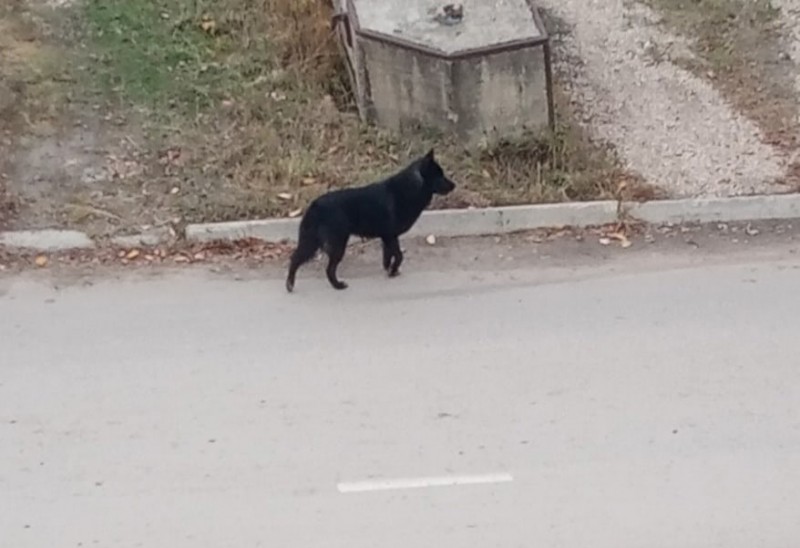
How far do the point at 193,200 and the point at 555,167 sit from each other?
2.29 m

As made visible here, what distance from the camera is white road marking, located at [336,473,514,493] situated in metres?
6.13

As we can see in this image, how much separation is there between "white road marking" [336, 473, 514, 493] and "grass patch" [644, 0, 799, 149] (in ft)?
14.9

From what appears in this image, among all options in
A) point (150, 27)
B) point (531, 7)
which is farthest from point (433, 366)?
point (150, 27)

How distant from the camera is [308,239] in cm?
794

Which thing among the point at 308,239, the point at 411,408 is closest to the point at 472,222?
the point at 308,239

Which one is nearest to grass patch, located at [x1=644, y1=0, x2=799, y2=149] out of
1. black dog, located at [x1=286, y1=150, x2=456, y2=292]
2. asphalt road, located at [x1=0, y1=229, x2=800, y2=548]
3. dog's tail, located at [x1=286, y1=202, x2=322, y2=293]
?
asphalt road, located at [x1=0, y1=229, x2=800, y2=548]

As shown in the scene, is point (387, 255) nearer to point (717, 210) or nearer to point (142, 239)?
point (142, 239)

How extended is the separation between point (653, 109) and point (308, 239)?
11.2ft

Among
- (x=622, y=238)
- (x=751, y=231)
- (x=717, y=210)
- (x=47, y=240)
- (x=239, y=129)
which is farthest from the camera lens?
(x=239, y=129)

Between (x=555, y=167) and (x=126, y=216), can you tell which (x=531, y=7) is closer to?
(x=555, y=167)

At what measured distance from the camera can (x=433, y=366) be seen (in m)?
7.20

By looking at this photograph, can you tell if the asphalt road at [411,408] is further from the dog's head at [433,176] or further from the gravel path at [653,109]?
the gravel path at [653,109]

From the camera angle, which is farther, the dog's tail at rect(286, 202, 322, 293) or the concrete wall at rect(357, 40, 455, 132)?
the concrete wall at rect(357, 40, 455, 132)

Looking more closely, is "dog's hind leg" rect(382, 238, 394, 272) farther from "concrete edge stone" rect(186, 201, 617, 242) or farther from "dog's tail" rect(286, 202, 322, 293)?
"concrete edge stone" rect(186, 201, 617, 242)
